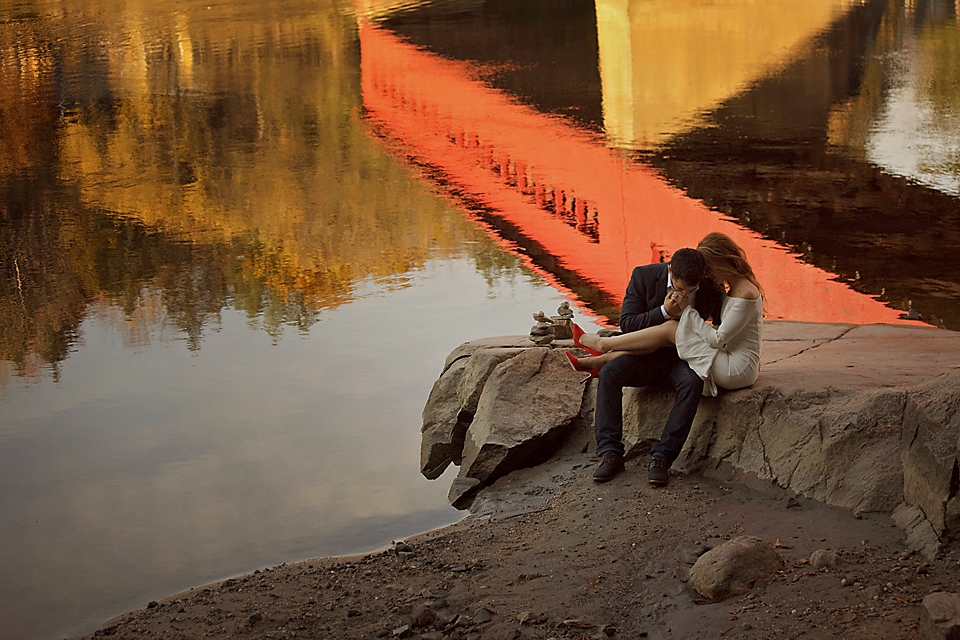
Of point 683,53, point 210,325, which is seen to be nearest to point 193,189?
point 210,325

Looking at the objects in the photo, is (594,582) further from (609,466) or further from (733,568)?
(609,466)

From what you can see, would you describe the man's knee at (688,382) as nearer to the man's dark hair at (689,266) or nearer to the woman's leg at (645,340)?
the woman's leg at (645,340)

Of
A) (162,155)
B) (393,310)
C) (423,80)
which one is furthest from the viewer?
(423,80)

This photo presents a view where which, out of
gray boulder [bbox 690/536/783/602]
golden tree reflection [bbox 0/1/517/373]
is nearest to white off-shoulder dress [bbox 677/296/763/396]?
gray boulder [bbox 690/536/783/602]

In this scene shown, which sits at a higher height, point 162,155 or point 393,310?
point 162,155

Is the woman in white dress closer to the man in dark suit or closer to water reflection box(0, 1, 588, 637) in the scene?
the man in dark suit

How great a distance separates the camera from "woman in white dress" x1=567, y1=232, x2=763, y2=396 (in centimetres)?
444

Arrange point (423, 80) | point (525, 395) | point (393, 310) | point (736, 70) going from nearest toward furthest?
point (525, 395), point (393, 310), point (423, 80), point (736, 70)

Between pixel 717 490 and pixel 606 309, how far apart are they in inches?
163

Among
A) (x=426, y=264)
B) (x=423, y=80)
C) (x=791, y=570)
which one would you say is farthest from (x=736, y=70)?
(x=791, y=570)

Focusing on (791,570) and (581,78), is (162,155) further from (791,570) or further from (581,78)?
(791,570)

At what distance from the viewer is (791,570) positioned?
346cm

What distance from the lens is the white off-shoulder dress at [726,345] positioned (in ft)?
14.5

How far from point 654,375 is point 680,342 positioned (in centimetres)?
26
